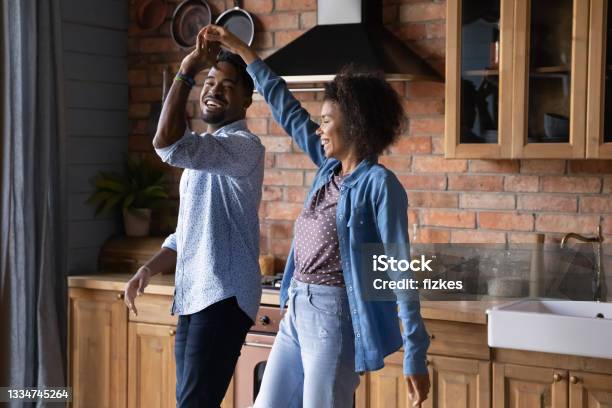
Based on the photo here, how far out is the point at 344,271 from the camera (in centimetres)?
237

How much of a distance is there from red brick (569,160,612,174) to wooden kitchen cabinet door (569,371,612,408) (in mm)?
835

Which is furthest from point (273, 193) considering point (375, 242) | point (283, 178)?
point (375, 242)

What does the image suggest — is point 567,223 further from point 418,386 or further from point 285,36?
point 418,386

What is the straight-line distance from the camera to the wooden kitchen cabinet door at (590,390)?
124 inches

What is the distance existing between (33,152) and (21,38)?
19.1 inches

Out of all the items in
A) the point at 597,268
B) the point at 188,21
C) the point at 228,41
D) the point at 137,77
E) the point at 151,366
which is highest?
the point at 188,21

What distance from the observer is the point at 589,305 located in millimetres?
3465

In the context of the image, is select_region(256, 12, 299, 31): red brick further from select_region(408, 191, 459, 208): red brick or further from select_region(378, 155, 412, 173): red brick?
select_region(408, 191, 459, 208): red brick

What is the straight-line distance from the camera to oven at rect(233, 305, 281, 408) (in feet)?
12.3

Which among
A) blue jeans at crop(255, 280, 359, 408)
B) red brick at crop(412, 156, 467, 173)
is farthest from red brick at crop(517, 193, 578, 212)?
blue jeans at crop(255, 280, 359, 408)

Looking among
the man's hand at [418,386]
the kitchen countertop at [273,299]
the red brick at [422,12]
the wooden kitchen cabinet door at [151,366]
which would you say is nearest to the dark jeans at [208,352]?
the man's hand at [418,386]

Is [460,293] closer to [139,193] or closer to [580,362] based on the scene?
[580,362]

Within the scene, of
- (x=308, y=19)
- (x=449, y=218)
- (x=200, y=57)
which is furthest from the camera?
(x=308, y=19)

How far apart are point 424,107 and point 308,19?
2.20ft
